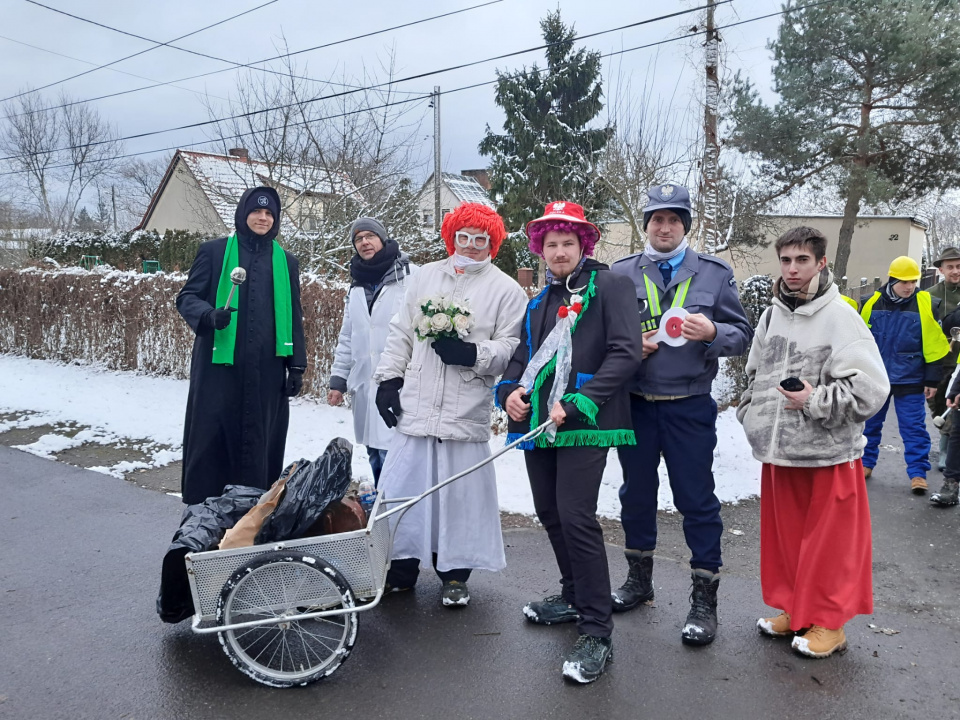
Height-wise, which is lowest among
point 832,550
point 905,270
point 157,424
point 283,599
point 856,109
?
point 157,424

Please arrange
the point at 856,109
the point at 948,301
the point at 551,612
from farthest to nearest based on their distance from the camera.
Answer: the point at 856,109, the point at 948,301, the point at 551,612

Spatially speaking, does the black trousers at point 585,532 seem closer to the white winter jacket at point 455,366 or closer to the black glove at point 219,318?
the white winter jacket at point 455,366

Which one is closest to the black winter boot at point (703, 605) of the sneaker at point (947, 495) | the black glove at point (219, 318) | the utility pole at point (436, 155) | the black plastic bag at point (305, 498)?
the black plastic bag at point (305, 498)

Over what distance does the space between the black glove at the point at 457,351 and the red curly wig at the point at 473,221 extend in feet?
1.56

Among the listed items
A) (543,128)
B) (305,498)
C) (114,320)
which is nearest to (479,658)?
(305,498)

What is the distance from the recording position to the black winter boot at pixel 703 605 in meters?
3.56

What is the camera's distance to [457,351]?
11.8 feet

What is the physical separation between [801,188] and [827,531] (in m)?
21.7

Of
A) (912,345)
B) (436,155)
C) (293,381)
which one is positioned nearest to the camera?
(293,381)

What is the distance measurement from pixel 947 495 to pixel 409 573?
4.33m

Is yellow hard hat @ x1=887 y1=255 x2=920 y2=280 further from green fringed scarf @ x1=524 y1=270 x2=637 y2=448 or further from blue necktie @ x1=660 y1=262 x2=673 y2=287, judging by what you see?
green fringed scarf @ x1=524 y1=270 x2=637 y2=448

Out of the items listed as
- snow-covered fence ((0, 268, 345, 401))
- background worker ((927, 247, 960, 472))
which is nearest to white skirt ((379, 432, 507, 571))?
background worker ((927, 247, 960, 472))

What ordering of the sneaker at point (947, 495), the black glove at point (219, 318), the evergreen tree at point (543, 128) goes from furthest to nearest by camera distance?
1. the evergreen tree at point (543, 128)
2. the sneaker at point (947, 495)
3. the black glove at point (219, 318)

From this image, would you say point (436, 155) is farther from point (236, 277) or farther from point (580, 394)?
point (580, 394)
